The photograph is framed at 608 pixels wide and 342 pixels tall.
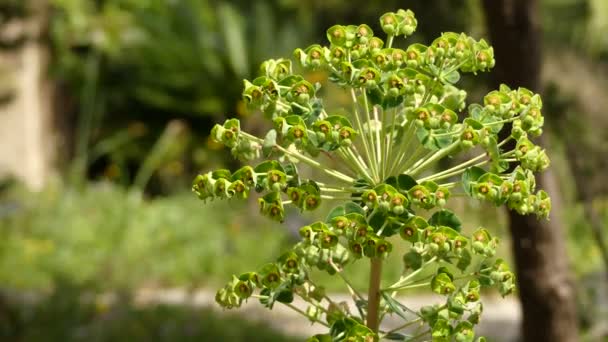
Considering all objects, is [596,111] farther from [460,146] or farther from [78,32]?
[460,146]

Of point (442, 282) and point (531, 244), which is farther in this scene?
point (531, 244)

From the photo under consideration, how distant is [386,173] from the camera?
5.43 feet

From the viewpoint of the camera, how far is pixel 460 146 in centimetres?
157

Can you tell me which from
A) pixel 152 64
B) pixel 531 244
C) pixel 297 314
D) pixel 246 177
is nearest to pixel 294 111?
pixel 246 177

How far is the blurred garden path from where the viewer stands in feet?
21.6

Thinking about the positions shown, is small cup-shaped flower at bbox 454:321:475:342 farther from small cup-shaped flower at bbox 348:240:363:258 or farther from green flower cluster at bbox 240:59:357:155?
green flower cluster at bbox 240:59:357:155

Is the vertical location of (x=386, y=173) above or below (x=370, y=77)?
below

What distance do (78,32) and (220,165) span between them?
2.10 meters

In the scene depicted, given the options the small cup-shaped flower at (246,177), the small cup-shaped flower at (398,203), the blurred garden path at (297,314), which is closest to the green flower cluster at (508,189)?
the small cup-shaped flower at (398,203)

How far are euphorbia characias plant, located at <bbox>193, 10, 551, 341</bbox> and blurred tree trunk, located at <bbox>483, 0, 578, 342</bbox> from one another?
1847 millimetres

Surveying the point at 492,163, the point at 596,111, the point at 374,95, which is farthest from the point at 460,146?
the point at 596,111

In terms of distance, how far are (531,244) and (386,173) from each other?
194 centimetres

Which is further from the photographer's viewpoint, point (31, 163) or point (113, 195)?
point (31, 163)

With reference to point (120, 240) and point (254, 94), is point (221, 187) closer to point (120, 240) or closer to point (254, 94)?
point (254, 94)
